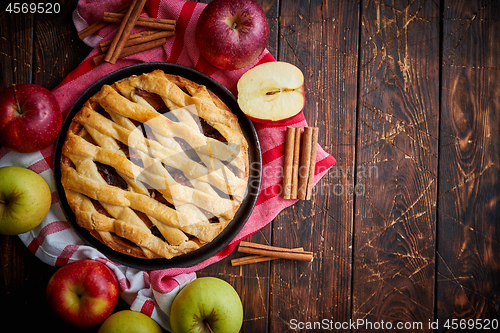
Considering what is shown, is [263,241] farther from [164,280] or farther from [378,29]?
[378,29]

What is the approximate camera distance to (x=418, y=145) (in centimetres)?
133

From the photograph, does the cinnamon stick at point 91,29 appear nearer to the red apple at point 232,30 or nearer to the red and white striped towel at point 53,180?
the red and white striped towel at point 53,180

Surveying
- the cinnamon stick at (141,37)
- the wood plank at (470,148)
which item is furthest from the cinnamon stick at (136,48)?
the wood plank at (470,148)

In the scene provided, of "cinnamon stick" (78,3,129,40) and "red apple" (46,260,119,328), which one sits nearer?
"red apple" (46,260,119,328)

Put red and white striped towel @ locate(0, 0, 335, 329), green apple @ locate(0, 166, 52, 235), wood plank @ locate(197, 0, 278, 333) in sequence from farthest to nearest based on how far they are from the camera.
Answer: wood plank @ locate(197, 0, 278, 333), red and white striped towel @ locate(0, 0, 335, 329), green apple @ locate(0, 166, 52, 235)

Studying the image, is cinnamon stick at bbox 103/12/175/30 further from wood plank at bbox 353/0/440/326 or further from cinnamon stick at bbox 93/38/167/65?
wood plank at bbox 353/0/440/326

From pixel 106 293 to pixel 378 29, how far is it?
1487 mm

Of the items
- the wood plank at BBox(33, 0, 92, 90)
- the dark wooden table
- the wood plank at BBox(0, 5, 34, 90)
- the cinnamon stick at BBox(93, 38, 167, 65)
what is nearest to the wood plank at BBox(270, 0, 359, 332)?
the dark wooden table

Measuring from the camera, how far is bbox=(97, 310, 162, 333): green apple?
3.51 feet

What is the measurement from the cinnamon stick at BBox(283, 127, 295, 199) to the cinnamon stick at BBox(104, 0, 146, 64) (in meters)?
0.73

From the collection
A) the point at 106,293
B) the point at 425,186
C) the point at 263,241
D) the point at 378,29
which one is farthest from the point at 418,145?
the point at 106,293

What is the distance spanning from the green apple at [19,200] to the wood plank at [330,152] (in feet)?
2.90

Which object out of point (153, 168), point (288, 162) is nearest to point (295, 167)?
point (288, 162)

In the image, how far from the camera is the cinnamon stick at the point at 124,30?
121cm
